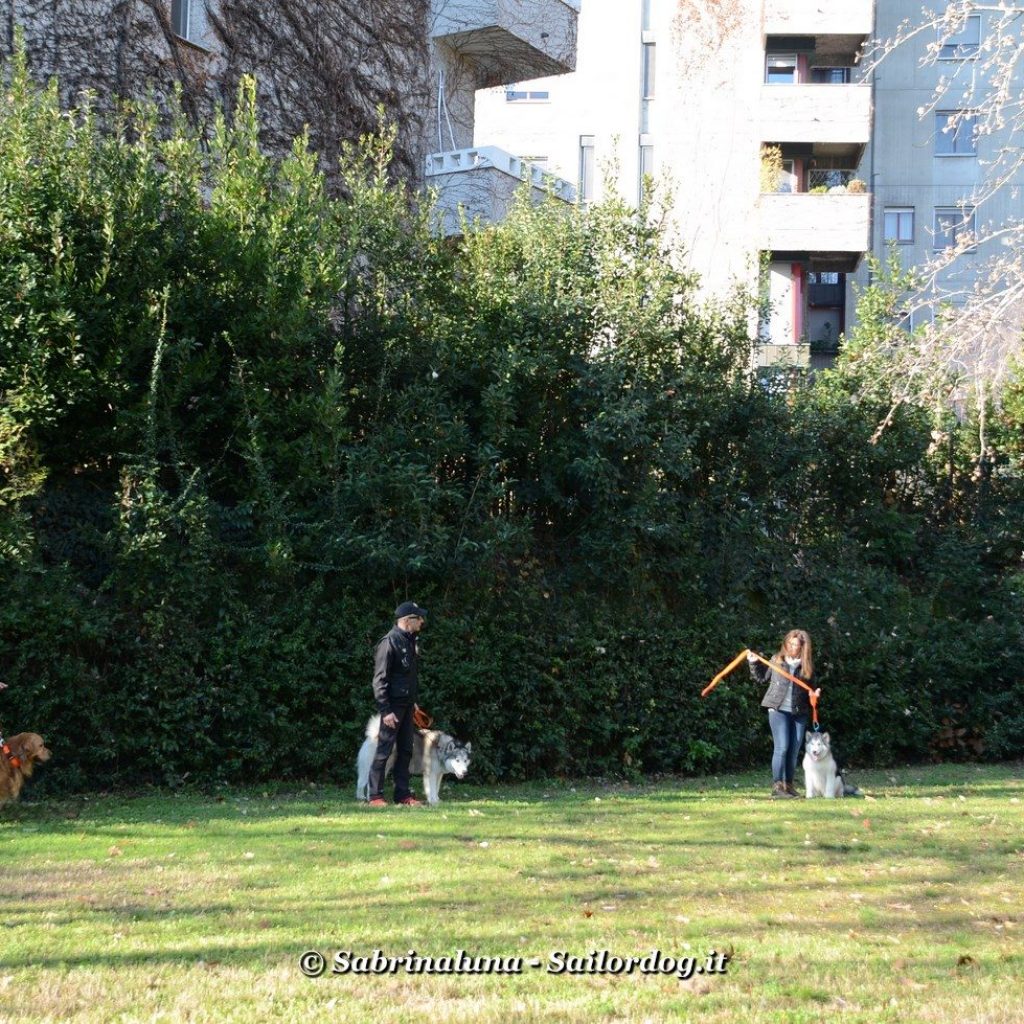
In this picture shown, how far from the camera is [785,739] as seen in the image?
14195 millimetres

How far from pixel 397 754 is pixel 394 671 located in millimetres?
914

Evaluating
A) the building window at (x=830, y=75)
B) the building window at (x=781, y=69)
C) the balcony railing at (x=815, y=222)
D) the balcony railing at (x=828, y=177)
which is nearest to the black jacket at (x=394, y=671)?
the balcony railing at (x=815, y=222)

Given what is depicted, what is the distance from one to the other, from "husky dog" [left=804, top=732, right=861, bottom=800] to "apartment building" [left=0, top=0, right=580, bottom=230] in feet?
28.5

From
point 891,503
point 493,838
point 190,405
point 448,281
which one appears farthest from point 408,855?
point 891,503

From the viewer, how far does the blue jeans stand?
14203 mm

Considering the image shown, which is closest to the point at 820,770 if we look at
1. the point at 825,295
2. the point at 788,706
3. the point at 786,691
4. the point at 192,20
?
the point at 788,706

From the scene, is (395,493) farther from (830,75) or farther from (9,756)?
(830,75)

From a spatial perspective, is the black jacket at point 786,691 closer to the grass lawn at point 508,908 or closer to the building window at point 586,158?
the grass lawn at point 508,908

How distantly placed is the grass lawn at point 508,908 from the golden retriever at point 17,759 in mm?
234

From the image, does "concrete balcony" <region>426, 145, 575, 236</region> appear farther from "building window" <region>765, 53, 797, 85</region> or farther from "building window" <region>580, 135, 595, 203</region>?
"building window" <region>580, 135, 595, 203</region>

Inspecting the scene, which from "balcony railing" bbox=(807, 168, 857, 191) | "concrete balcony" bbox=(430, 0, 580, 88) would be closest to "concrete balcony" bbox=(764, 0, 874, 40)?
"balcony railing" bbox=(807, 168, 857, 191)

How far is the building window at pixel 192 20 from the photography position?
19000 millimetres

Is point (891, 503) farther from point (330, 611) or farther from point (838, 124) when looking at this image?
point (838, 124)

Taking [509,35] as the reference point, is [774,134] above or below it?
above
